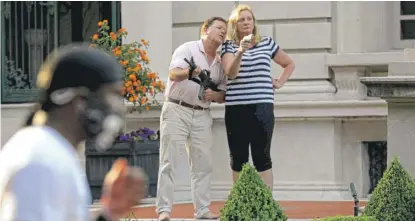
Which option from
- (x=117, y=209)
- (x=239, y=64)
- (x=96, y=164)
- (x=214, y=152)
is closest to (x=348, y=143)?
(x=214, y=152)

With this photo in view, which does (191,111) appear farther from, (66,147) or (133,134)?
(66,147)

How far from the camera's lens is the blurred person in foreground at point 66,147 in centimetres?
240

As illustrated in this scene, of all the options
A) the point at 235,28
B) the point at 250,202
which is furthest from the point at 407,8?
the point at 250,202

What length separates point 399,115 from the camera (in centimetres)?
726

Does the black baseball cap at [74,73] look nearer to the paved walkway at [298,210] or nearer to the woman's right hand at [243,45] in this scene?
the woman's right hand at [243,45]

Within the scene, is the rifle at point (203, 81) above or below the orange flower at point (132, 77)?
below

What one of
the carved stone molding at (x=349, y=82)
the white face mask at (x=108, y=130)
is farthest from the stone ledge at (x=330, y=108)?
the white face mask at (x=108, y=130)

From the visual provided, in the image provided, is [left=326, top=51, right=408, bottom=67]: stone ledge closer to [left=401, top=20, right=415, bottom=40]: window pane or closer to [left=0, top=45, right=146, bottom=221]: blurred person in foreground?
[left=401, top=20, right=415, bottom=40]: window pane

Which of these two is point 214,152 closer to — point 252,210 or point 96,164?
point 96,164

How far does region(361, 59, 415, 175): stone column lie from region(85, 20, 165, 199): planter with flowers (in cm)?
375

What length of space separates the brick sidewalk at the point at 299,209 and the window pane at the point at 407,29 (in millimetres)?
2123

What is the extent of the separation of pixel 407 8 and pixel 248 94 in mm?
4045

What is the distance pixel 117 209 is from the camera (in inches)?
103

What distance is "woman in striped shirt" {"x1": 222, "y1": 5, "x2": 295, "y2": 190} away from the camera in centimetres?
834
